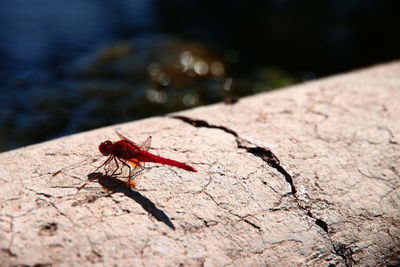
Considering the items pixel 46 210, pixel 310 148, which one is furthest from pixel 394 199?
pixel 46 210

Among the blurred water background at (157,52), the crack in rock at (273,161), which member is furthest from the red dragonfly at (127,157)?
the blurred water background at (157,52)

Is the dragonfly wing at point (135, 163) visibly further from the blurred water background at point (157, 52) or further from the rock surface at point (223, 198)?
the blurred water background at point (157, 52)

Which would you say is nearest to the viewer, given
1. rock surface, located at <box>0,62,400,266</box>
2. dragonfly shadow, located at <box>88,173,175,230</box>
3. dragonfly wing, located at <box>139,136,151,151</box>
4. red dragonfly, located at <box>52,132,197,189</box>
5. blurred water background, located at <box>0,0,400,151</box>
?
rock surface, located at <box>0,62,400,266</box>

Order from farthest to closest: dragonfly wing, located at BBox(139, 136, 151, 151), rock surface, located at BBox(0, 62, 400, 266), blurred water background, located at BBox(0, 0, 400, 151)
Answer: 1. blurred water background, located at BBox(0, 0, 400, 151)
2. dragonfly wing, located at BBox(139, 136, 151, 151)
3. rock surface, located at BBox(0, 62, 400, 266)

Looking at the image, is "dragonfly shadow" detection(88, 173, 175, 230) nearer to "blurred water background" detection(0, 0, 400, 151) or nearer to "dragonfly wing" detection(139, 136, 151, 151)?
"dragonfly wing" detection(139, 136, 151, 151)

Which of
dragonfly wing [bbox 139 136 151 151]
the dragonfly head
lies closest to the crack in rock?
dragonfly wing [bbox 139 136 151 151]

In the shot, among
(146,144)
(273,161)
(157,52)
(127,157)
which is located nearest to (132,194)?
(127,157)

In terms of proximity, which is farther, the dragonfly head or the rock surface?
the dragonfly head

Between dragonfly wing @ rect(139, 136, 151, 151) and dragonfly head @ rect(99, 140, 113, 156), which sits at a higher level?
dragonfly head @ rect(99, 140, 113, 156)
